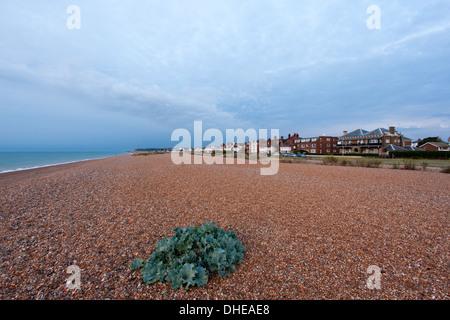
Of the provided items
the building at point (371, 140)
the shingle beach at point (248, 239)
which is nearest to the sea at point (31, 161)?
the shingle beach at point (248, 239)

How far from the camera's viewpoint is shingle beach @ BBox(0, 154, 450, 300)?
8.52 ft

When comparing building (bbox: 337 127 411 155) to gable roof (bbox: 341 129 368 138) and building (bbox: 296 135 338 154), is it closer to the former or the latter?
gable roof (bbox: 341 129 368 138)

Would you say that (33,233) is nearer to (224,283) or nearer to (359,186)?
(224,283)

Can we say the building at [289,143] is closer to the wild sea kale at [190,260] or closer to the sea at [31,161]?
the sea at [31,161]

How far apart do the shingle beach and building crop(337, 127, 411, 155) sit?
54488 mm

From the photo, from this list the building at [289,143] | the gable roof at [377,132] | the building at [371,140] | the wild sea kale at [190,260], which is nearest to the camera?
the wild sea kale at [190,260]

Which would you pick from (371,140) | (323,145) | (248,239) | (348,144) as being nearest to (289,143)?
(323,145)

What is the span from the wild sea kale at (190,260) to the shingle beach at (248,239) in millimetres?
145

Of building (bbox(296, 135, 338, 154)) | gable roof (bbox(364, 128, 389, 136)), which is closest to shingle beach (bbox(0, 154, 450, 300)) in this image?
gable roof (bbox(364, 128, 389, 136))

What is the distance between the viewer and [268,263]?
3.15 meters

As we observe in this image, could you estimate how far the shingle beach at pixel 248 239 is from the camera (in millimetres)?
2598

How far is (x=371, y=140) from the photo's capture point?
5334cm
